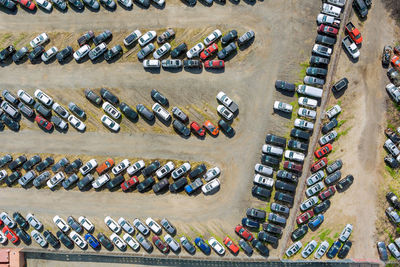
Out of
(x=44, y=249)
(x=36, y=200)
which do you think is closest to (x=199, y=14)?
(x=36, y=200)

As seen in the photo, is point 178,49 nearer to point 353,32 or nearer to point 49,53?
point 49,53

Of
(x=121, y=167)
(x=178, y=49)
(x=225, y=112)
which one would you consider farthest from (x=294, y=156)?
(x=121, y=167)

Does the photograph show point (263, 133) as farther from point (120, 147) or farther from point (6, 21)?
point (6, 21)

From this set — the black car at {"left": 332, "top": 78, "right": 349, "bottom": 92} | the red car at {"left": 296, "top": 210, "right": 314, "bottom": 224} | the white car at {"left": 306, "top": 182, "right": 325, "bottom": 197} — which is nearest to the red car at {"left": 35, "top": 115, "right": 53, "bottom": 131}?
the red car at {"left": 296, "top": 210, "right": 314, "bottom": 224}

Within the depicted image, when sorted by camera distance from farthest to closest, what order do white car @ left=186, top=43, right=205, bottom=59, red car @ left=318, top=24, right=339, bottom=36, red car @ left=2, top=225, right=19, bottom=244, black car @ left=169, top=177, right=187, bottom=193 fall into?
1. red car @ left=2, top=225, right=19, bottom=244
2. white car @ left=186, top=43, right=205, bottom=59
3. black car @ left=169, top=177, right=187, bottom=193
4. red car @ left=318, top=24, right=339, bottom=36

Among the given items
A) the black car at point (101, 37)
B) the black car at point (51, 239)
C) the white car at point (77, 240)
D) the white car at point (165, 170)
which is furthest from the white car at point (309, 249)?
the black car at point (101, 37)

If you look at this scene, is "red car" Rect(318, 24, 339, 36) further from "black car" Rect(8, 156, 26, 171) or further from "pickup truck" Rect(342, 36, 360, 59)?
"black car" Rect(8, 156, 26, 171)

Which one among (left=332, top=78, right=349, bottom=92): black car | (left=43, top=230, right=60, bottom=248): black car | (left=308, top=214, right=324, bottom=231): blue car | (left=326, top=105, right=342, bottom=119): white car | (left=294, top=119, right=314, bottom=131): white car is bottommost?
(left=43, top=230, right=60, bottom=248): black car
